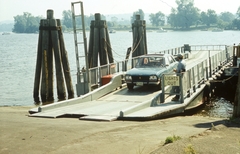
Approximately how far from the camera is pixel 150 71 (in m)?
18.3

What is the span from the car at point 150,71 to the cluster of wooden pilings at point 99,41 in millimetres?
7641

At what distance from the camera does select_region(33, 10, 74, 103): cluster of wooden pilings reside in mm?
22094

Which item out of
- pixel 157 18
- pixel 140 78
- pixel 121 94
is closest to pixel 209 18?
pixel 157 18

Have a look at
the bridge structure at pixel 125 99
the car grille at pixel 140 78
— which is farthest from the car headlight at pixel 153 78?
the bridge structure at pixel 125 99

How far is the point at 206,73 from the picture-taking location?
76.1 feet

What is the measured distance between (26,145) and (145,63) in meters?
10.9

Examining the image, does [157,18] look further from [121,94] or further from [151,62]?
[121,94]

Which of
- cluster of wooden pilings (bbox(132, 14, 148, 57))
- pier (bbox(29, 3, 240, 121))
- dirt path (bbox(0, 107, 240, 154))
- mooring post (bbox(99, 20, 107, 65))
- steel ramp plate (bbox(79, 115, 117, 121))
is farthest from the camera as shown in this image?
cluster of wooden pilings (bbox(132, 14, 148, 57))

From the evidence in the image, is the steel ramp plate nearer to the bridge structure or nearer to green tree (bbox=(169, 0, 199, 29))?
the bridge structure

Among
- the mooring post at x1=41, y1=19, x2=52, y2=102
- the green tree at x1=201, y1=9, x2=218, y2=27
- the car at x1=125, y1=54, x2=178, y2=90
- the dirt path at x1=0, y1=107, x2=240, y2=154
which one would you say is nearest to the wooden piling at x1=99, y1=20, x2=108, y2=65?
the mooring post at x1=41, y1=19, x2=52, y2=102

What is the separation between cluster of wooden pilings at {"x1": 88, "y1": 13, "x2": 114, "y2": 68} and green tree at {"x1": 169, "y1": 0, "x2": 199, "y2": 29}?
4033 inches

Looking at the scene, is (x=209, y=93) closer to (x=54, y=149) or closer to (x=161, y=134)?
(x=161, y=134)

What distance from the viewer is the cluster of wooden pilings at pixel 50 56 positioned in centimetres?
2209

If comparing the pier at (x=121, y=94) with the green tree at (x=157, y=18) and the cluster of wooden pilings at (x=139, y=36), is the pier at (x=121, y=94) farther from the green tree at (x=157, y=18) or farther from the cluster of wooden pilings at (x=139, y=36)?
the green tree at (x=157, y=18)
